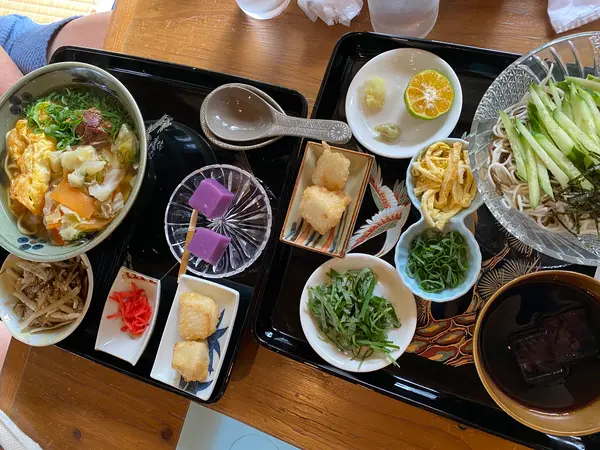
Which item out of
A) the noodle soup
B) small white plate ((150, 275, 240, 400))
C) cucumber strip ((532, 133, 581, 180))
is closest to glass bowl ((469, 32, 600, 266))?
cucumber strip ((532, 133, 581, 180))

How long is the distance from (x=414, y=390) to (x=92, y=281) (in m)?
1.15

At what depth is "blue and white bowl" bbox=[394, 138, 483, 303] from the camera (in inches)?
52.9

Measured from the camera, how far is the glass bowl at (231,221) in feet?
5.23

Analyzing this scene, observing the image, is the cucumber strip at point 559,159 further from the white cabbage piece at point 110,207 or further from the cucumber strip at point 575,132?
the white cabbage piece at point 110,207

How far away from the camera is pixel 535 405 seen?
49.4 inches

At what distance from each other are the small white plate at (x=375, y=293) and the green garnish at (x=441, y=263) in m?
0.07

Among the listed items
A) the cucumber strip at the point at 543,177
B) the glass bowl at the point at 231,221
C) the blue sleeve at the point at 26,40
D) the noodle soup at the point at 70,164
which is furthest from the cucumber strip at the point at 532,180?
the blue sleeve at the point at 26,40

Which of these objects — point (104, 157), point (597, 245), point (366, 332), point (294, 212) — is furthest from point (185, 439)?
point (597, 245)

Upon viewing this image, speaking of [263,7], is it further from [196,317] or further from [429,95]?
[196,317]

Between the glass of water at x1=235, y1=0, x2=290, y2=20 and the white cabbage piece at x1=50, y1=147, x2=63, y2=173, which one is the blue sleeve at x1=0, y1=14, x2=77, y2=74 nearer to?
the white cabbage piece at x1=50, y1=147, x2=63, y2=173

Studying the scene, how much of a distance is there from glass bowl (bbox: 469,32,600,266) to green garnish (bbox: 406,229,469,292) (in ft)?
0.56

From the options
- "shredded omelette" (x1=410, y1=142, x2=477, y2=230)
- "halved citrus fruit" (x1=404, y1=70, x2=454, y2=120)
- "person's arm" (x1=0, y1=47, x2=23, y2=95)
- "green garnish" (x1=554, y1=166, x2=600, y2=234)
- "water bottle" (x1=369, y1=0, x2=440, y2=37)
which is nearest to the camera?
"green garnish" (x1=554, y1=166, x2=600, y2=234)

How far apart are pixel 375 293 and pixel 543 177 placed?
0.58m

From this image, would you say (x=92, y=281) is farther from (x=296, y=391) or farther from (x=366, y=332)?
(x=366, y=332)
